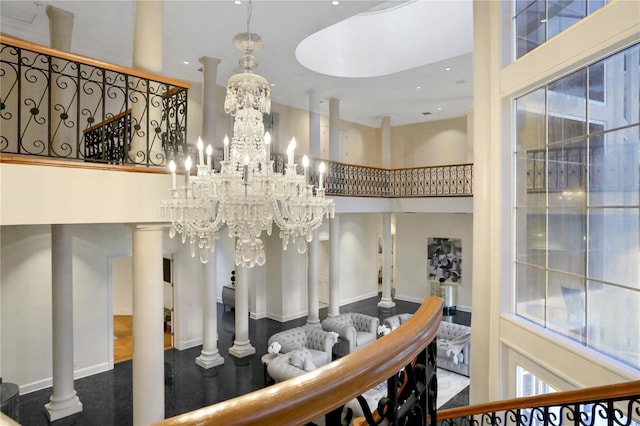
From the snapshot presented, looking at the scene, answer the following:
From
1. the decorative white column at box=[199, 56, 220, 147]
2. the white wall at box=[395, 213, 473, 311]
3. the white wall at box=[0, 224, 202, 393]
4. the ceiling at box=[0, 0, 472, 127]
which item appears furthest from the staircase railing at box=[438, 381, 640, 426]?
the white wall at box=[395, 213, 473, 311]

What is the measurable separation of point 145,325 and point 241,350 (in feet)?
16.8

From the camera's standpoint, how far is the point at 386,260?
41.5 ft

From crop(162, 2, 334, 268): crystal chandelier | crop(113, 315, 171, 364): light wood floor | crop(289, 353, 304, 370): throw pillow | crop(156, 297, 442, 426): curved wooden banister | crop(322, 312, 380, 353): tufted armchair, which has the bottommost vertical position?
crop(113, 315, 171, 364): light wood floor

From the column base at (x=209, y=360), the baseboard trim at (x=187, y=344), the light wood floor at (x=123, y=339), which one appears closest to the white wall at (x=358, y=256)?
the baseboard trim at (x=187, y=344)

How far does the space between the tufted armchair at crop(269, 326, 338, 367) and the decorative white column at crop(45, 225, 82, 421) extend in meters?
3.77

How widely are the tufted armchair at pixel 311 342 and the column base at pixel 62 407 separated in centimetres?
368

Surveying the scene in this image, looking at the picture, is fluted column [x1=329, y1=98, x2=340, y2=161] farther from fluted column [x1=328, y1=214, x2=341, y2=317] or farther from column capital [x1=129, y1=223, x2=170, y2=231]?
column capital [x1=129, y1=223, x2=170, y2=231]

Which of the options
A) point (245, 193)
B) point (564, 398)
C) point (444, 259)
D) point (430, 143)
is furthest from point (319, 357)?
point (430, 143)

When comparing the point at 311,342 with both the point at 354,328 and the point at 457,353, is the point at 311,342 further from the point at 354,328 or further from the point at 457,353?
the point at 457,353

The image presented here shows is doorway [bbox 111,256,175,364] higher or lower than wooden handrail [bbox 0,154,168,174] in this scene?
lower

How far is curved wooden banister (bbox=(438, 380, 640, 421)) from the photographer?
1.69 m

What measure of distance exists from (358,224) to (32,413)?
10.7 metres

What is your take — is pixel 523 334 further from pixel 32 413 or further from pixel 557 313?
pixel 32 413

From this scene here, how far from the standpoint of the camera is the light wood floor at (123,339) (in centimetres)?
889
